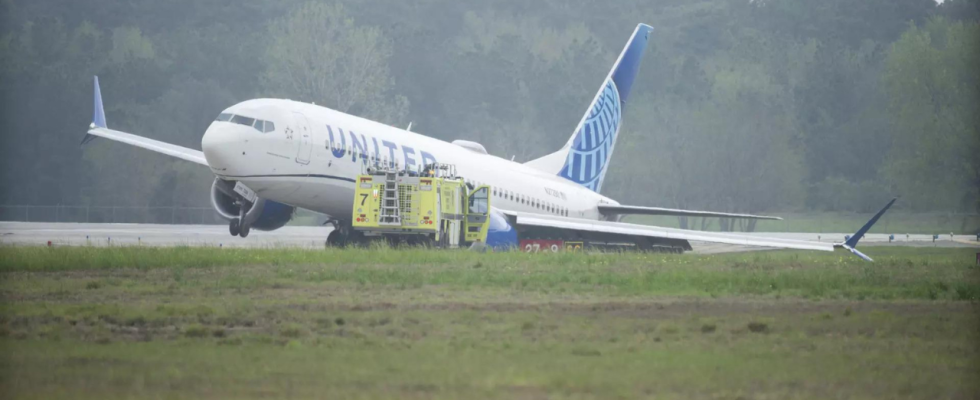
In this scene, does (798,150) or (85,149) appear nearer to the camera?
(85,149)

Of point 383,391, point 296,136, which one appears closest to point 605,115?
point 296,136

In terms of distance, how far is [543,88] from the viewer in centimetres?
9138

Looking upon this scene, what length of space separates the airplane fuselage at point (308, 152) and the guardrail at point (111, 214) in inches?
1223

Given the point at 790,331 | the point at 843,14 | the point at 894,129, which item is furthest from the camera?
the point at 843,14

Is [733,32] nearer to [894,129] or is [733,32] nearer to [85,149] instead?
[894,129]

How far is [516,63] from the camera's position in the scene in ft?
307

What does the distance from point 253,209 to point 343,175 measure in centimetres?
248

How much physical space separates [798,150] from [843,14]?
2060 centimetres

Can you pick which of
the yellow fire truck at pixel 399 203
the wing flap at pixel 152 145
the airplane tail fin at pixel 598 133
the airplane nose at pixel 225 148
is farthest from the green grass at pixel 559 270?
the airplane tail fin at pixel 598 133

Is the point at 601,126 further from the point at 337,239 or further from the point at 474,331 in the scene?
the point at 474,331

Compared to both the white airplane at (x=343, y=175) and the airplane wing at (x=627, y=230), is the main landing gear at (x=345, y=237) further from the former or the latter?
the airplane wing at (x=627, y=230)

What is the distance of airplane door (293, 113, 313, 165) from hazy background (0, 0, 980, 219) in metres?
35.6

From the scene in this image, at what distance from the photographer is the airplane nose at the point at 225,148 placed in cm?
2738

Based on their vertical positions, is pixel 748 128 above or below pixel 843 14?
below
